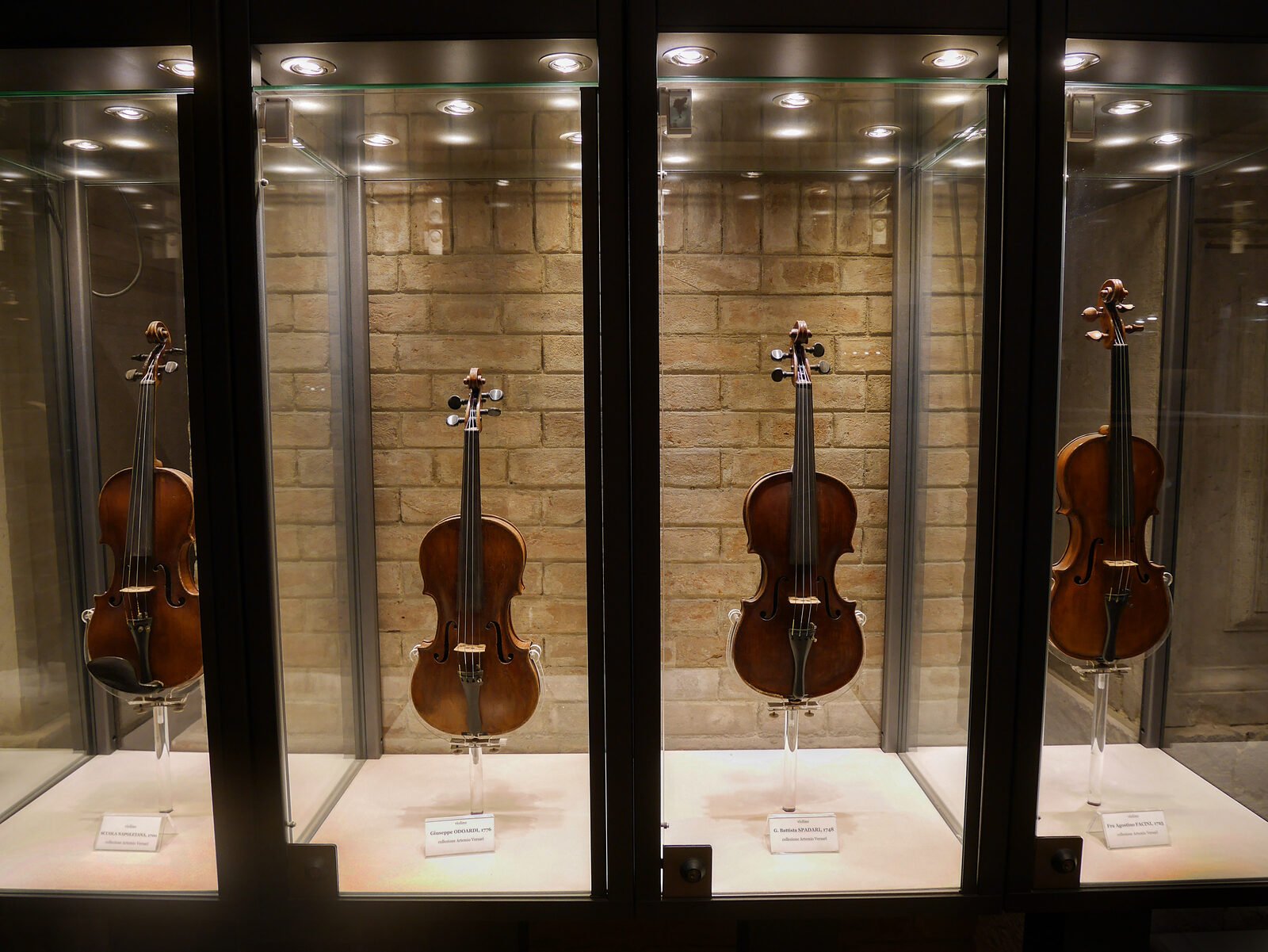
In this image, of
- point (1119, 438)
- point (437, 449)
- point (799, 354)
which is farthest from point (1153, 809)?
point (437, 449)

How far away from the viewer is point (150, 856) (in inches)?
58.2

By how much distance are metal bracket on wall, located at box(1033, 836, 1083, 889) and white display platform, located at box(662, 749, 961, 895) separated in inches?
5.3

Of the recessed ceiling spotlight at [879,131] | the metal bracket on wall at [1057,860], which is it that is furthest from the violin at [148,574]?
the metal bracket on wall at [1057,860]

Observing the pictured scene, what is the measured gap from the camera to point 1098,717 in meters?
1.55

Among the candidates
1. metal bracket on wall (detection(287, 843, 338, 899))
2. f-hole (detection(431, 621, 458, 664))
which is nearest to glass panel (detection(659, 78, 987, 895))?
f-hole (detection(431, 621, 458, 664))

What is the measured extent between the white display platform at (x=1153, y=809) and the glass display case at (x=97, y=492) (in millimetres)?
1565

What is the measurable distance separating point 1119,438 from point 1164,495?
226mm

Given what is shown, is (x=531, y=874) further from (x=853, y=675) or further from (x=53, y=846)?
(x=53, y=846)

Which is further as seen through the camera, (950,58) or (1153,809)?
(1153,809)

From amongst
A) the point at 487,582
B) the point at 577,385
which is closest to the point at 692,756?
the point at 487,582

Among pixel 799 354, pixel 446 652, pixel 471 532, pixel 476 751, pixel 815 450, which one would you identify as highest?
pixel 799 354

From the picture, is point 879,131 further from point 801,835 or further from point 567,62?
point 801,835

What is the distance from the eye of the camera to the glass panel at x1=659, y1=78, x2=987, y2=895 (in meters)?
1.41

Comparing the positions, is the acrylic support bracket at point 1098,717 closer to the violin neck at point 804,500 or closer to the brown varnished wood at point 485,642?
the violin neck at point 804,500
